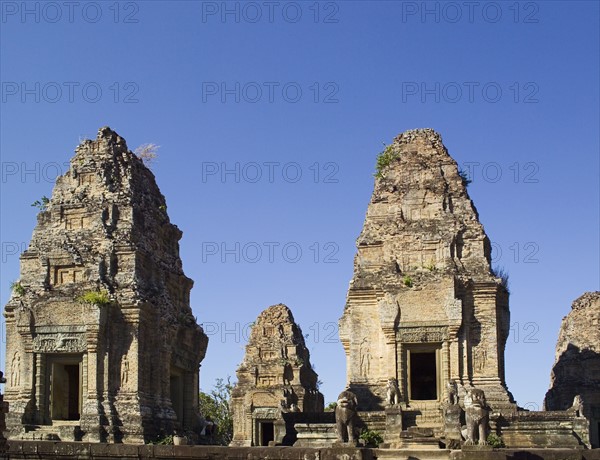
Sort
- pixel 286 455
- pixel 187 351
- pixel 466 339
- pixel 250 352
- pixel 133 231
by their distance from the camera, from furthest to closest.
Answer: pixel 250 352 → pixel 187 351 → pixel 133 231 → pixel 466 339 → pixel 286 455

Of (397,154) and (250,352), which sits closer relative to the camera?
(397,154)

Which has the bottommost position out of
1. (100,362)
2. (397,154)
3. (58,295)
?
(100,362)

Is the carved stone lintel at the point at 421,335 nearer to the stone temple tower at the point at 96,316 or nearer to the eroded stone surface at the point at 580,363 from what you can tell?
the stone temple tower at the point at 96,316

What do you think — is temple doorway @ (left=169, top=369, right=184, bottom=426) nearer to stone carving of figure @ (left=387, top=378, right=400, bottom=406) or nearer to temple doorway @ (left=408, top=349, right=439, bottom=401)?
temple doorway @ (left=408, top=349, right=439, bottom=401)

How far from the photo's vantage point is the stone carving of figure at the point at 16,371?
100ft

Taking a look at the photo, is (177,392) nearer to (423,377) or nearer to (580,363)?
(423,377)

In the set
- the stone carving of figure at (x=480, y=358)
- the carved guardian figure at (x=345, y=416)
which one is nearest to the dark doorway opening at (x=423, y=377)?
the stone carving of figure at (x=480, y=358)

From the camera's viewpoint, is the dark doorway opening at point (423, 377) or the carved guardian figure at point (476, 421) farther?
the dark doorway opening at point (423, 377)

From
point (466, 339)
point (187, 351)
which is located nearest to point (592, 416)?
point (466, 339)

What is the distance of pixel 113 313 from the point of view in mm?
30766

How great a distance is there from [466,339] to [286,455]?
31.0 feet

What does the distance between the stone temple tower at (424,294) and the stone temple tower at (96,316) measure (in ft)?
19.3

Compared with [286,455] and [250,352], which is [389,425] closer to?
[286,455]

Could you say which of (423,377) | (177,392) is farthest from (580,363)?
(177,392)
